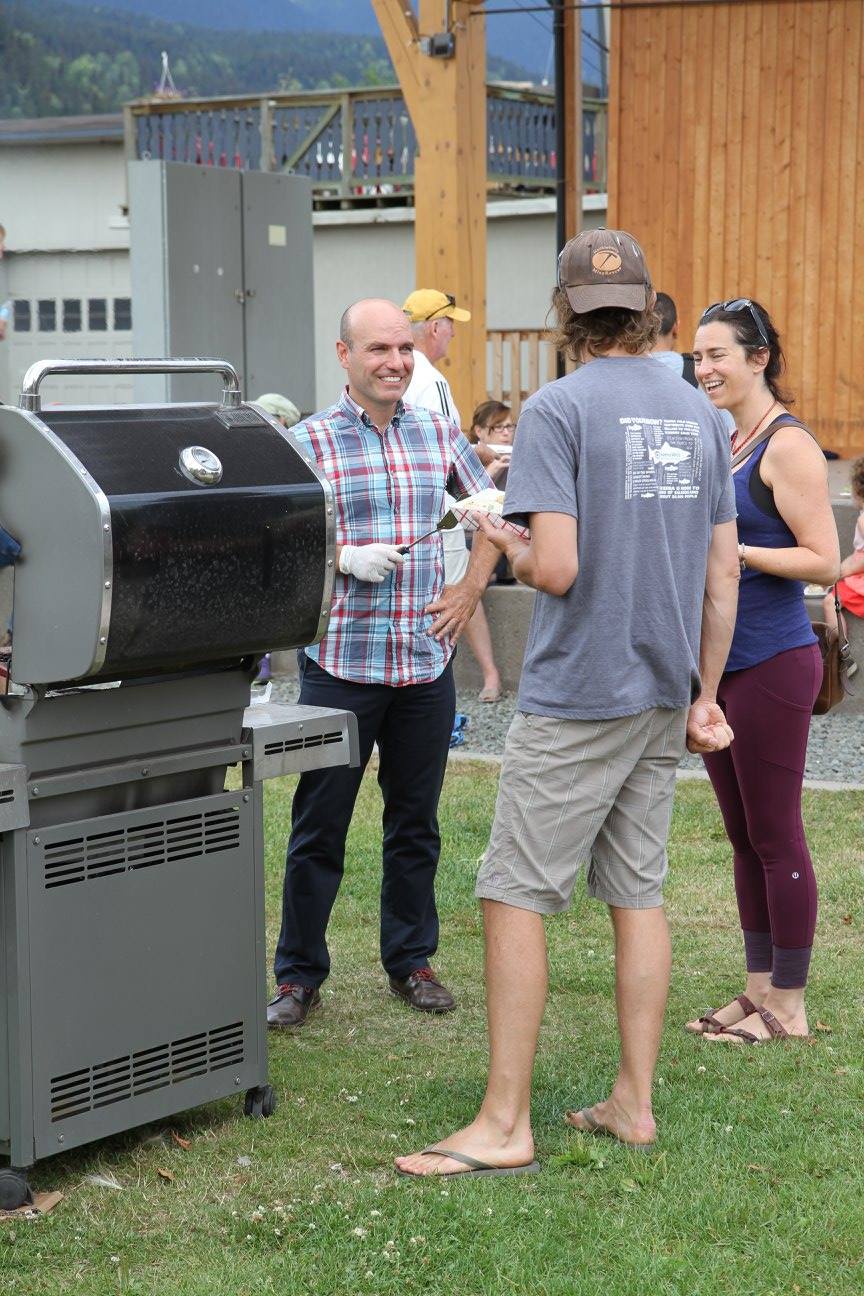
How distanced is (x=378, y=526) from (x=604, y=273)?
4.12 ft

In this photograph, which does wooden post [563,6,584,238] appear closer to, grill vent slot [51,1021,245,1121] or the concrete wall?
grill vent slot [51,1021,245,1121]

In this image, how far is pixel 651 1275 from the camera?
3.20 m

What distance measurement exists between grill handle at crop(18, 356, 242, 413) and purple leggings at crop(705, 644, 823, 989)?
4.82 ft

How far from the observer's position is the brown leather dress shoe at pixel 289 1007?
4.66 metres

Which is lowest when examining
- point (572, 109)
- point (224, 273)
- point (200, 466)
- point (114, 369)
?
point (200, 466)

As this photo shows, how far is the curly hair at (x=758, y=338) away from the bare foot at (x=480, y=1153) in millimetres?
1978

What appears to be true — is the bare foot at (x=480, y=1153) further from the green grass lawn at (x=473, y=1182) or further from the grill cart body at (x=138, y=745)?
the grill cart body at (x=138, y=745)

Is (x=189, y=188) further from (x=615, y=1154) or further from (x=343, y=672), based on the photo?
(x=615, y=1154)

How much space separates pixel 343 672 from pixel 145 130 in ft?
71.7

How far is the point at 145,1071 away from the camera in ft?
12.2

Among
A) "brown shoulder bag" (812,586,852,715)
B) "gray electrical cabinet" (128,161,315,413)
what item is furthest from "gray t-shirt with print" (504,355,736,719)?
"gray electrical cabinet" (128,161,315,413)

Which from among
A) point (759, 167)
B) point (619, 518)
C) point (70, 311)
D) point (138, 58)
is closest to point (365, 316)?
point (619, 518)

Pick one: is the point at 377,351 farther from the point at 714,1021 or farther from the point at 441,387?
the point at 441,387

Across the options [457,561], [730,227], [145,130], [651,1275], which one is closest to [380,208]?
[145,130]
